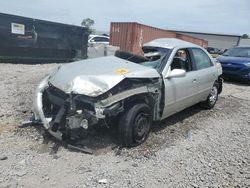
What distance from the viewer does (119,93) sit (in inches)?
174

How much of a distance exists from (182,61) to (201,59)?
2.90ft

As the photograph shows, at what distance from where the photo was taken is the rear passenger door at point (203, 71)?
6.36 m

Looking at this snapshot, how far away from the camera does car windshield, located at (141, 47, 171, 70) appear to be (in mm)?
5434

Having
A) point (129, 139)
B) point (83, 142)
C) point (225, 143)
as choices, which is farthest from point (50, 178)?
point (225, 143)

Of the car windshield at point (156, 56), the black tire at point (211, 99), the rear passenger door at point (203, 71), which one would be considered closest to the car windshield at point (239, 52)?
the black tire at point (211, 99)

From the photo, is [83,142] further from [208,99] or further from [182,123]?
[208,99]

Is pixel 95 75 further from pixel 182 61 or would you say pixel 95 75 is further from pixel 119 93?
pixel 182 61

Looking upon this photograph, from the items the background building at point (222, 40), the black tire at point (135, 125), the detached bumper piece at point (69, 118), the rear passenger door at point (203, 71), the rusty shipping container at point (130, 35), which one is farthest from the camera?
the background building at point (222, 40)

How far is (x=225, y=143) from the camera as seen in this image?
17.6 ft

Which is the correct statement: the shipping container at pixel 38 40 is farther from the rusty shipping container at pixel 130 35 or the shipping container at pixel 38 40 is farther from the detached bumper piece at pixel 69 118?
the detached bumper piece at pixel 69 118

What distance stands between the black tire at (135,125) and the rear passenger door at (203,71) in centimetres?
194

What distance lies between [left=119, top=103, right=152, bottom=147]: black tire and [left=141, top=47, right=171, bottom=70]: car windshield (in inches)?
37.6

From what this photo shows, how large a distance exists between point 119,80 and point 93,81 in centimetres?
38

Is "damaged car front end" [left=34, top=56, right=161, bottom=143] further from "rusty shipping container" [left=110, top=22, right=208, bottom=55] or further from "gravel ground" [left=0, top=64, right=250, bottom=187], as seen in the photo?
"rusty shipping container" [left=110, top=22, right=208, bottom=55]
